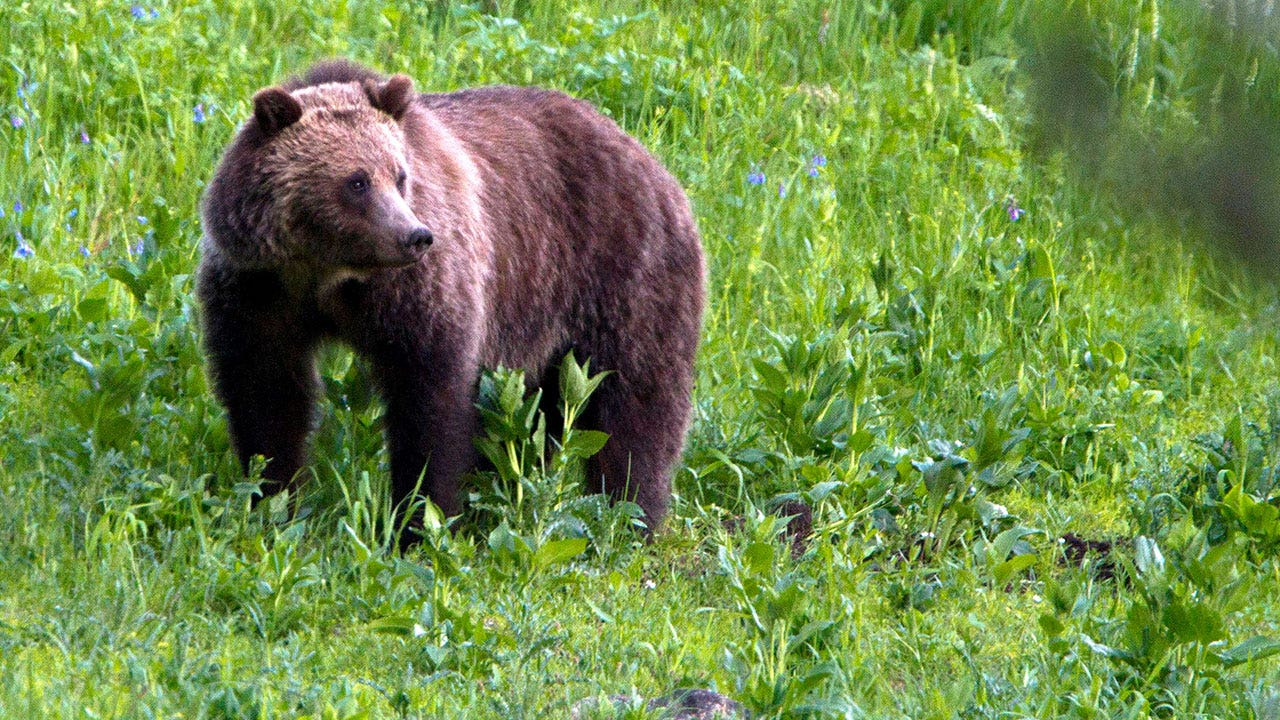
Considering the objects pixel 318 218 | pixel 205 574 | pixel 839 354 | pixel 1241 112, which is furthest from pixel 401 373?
pixel 1241 112

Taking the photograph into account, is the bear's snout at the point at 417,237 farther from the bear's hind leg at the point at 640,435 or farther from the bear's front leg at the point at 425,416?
the bear's hind leg at the point at 640,435

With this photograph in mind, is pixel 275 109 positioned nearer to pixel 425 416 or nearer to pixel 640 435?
pixel 425 416

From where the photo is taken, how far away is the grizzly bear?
4.25 m

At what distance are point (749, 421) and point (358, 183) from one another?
5.62ft

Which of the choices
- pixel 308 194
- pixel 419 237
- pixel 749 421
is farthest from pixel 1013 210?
pixel 308 194

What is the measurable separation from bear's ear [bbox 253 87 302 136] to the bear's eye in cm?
25

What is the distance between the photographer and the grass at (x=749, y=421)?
3.41 m

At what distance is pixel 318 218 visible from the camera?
424cm

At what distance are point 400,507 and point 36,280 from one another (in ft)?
5.90

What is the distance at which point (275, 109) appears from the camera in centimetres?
423

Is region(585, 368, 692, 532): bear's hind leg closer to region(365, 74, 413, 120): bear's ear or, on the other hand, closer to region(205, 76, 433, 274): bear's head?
region(205, 76, 433, 274): bear's head

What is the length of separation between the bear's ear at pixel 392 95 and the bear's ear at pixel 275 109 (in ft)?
0.78

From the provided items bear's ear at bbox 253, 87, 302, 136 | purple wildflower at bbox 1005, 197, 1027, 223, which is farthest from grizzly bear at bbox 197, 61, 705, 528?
purple wildflower at bbox 1005, 197, 1027, 223

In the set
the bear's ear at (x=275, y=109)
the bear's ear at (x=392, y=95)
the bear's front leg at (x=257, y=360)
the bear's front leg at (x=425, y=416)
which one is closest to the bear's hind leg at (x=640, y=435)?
the bear's front leg at (x=425, y=416)
